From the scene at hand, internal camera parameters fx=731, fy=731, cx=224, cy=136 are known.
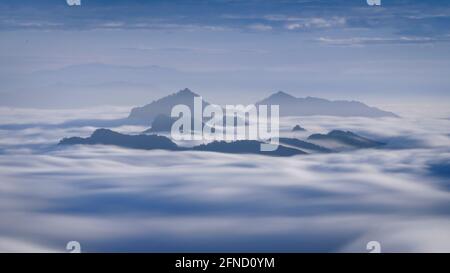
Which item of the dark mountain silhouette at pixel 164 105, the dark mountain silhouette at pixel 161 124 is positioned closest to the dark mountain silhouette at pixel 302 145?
the dark mountain silhouette at pixel 164 105

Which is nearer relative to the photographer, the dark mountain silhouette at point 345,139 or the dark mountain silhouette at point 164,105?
the dark mountain silhouette at point 164,105

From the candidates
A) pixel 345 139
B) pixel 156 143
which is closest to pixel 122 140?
pixel 156 143

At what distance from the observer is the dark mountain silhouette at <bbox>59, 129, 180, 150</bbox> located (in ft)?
20.7

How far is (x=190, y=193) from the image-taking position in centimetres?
609

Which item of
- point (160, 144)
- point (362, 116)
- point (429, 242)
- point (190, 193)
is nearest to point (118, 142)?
point (160, 144)

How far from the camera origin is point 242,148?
6.45m

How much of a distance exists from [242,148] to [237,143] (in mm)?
63

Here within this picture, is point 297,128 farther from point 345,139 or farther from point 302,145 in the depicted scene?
point 345,139

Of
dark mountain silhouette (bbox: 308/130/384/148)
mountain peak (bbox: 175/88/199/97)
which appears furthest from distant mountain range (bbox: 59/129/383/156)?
mountain peak (bbox: 175/88/199/97)

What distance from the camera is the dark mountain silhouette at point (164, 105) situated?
6246mm

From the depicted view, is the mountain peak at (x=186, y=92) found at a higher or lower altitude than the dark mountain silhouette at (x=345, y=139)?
higher

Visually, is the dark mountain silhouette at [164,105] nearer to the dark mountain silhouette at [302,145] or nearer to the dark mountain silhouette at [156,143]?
the dark mountain silhouette at [156,143]

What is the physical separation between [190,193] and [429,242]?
1980 millimetres
